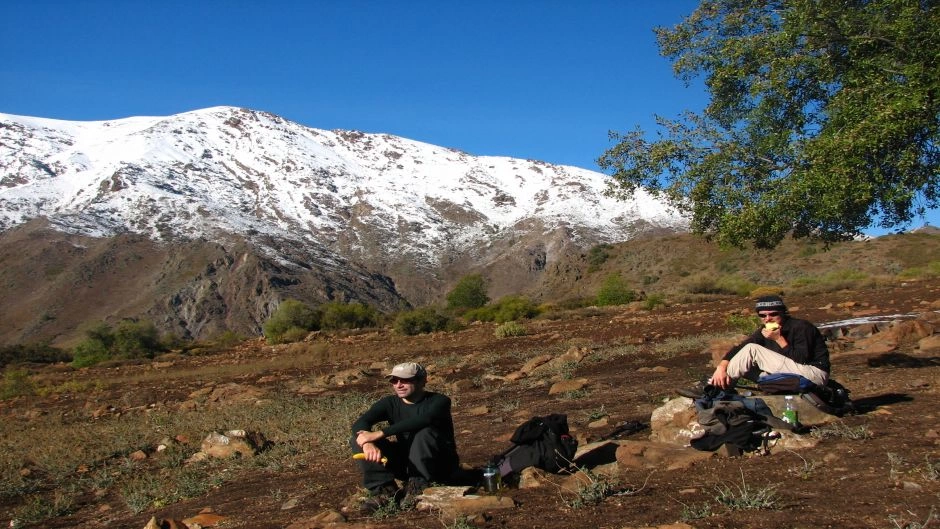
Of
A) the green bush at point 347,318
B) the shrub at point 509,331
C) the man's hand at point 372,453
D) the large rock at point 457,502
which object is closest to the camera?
the large rock at point 457,502

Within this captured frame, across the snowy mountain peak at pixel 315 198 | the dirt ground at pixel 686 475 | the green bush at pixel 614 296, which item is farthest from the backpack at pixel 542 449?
the snowy mountain peak at pixel 315 198

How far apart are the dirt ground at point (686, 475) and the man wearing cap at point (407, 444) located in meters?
0.41

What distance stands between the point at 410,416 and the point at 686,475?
6.77ft

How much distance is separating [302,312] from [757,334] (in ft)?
125

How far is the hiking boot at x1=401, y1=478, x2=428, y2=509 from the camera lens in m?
5.00

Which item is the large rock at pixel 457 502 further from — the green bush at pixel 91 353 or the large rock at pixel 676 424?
the green bush at pixel 91 353

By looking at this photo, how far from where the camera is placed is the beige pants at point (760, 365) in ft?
19.3

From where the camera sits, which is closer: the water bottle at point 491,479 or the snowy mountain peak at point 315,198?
the water bottle at point 491,479

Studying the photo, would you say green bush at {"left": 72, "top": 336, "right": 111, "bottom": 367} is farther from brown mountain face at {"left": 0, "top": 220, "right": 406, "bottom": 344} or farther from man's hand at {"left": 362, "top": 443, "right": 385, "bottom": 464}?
brown mountain face at {"left": 0, "top": 220, "right": 406, "bottom": 344}

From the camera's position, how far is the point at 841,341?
12.0 metres

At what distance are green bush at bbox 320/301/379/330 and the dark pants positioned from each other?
1415 inches

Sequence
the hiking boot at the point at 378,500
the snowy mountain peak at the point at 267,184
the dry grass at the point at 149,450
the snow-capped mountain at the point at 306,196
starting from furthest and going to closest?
the snowy mountain peak at the point at 267,184
the snow-capped mountain at the point at 306,196
the dry grass at the point at 149,450
the hiking boot at the point at 378,500

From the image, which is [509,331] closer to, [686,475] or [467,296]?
[686,475]

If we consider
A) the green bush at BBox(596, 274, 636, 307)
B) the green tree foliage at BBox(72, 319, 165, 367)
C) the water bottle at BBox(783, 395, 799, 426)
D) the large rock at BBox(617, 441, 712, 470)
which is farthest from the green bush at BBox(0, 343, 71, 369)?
the water bottle at BBox(783, 395, 799, 426)
